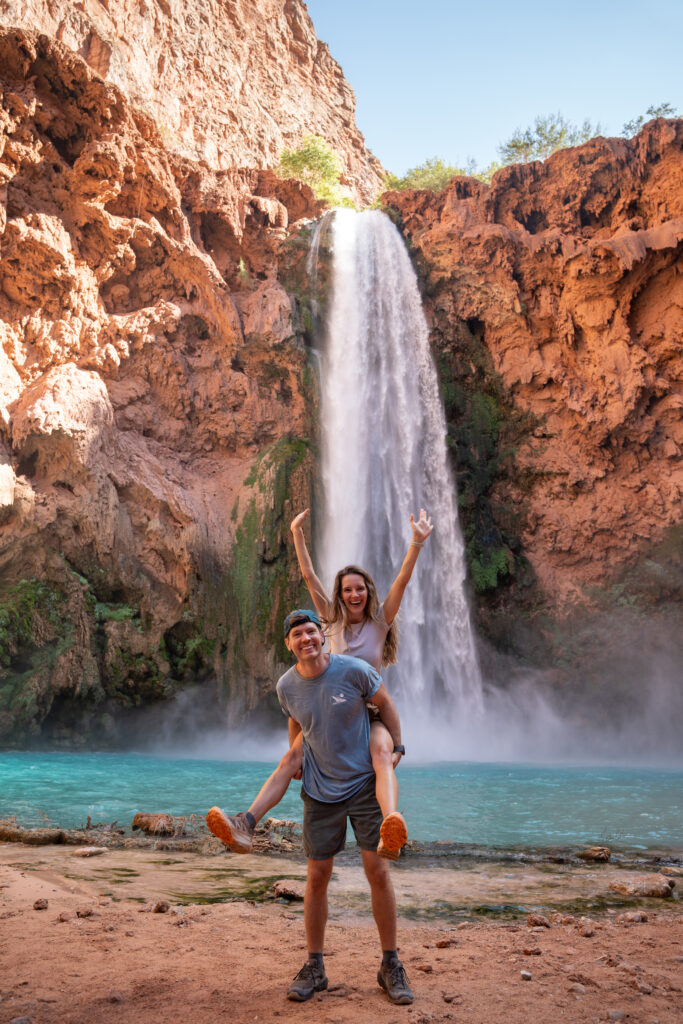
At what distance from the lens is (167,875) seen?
15.6 feet

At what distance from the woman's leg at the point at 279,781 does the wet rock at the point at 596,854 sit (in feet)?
12.4

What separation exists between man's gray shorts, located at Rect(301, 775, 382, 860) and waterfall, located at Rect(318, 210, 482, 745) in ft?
47.4

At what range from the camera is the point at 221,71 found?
3170 cm

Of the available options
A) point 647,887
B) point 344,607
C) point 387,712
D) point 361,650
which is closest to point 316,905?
point 387,712

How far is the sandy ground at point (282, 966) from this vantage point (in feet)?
8.25

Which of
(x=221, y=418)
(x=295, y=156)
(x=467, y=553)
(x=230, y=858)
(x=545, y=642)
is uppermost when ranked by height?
(x=295, y=156)

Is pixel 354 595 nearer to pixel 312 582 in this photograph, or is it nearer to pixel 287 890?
pixel 312 582

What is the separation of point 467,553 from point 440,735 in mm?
5477

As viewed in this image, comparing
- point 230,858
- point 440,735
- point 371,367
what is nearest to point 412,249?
point 371,367

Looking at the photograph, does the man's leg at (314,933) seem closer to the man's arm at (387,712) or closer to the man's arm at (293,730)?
the man's arm at (293,730)

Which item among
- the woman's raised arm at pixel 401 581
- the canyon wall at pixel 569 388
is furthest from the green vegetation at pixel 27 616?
the woman's raised arm at pixel 401 581

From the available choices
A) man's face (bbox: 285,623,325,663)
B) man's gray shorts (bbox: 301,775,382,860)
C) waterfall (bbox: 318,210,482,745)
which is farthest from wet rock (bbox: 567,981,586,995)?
waterfall (bbox: 318,210,482,745)

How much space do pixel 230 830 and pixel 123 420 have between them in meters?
17.2

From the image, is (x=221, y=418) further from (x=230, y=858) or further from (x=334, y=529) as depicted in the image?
(x=230, y=858)
